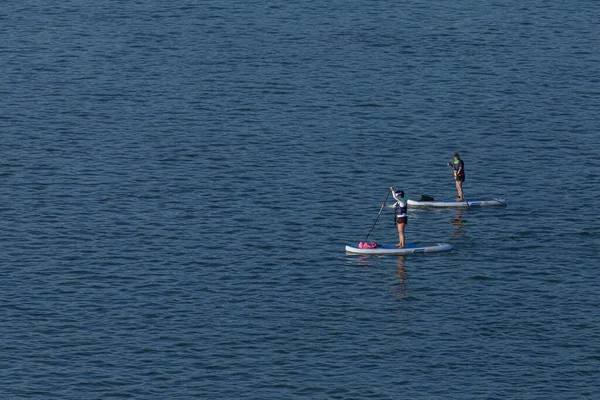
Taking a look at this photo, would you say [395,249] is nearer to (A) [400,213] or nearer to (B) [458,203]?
(A) [400,213]

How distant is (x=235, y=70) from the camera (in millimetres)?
108750

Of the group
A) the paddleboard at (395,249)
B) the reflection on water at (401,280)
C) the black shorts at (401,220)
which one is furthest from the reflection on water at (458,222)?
the reflection on water at (401,280)

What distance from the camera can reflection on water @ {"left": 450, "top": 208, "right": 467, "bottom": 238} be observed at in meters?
76.9

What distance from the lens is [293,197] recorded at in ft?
268

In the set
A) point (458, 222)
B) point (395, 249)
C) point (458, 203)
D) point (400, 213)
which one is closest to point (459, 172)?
point (458, 203)

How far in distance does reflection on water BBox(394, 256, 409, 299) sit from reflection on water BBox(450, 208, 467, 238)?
4864mm

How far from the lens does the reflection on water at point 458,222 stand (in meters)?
76.9

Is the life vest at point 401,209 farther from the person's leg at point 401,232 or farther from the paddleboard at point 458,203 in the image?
the paddleboard at point 458,203

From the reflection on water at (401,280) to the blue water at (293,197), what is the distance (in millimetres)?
A: 159

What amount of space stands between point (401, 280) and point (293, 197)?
13609 millimetres

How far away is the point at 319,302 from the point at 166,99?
3870 centimetres

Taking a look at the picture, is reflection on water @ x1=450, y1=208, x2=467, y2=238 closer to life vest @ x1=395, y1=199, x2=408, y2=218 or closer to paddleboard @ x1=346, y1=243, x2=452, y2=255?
paddleboard @ x1=346, y1=243, x2=452, y2=255

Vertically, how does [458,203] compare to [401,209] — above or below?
below

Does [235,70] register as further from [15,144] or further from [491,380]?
[491,380]
